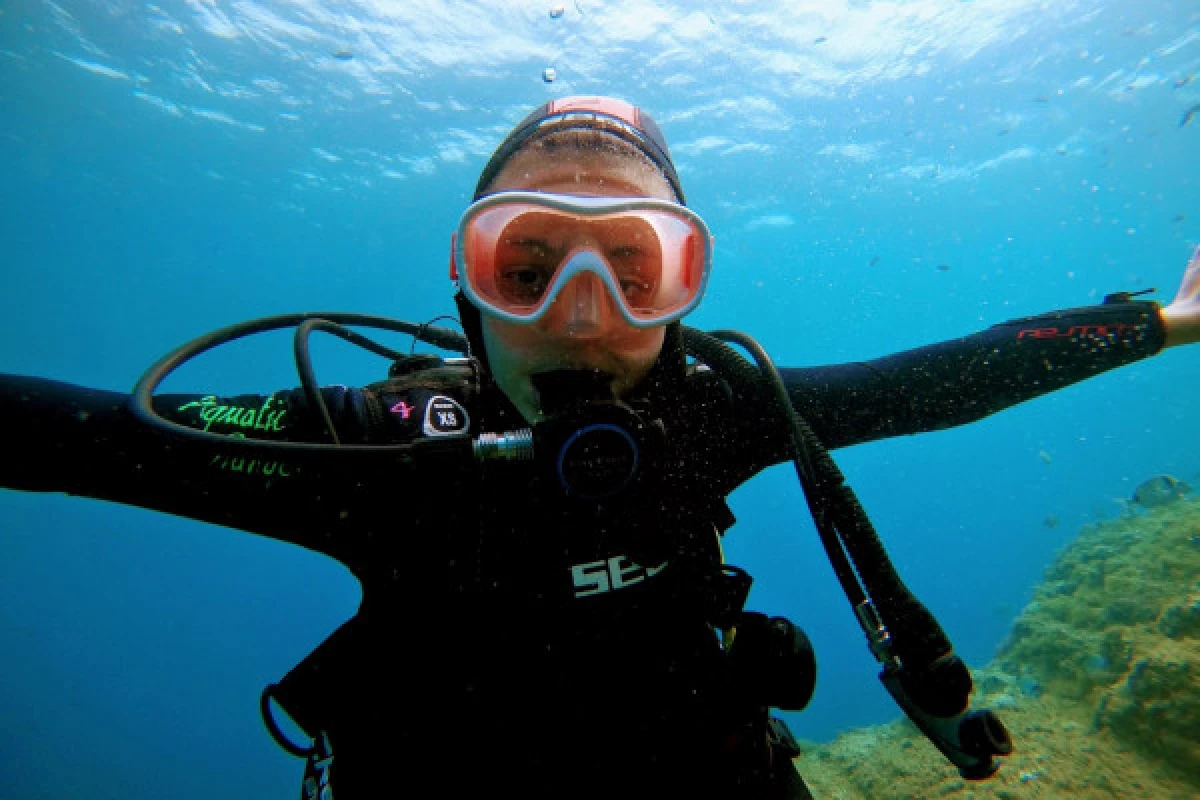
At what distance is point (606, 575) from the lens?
79.7 inches

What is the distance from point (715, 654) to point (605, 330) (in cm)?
127

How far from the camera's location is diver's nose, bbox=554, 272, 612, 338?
75.8 inches

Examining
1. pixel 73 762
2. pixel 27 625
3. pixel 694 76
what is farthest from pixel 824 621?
pixel 27 625

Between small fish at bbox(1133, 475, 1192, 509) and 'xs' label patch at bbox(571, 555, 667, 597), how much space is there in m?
14.2

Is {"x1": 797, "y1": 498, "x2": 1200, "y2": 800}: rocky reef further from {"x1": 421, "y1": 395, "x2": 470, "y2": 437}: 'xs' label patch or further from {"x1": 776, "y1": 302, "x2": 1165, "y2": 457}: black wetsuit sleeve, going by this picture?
{"x1": 421, "y1": 395, "x2": 470, "y2": 437}: 'xs' label patch

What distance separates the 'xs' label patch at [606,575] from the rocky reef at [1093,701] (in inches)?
254

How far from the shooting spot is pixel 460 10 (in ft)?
53.8

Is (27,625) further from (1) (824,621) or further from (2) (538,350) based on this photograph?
(2) (538,350)

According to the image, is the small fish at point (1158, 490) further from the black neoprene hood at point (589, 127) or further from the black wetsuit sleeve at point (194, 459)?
the black wetsuit sleeve at point (194, 459)

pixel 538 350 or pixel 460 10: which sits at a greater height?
pixel 460 10

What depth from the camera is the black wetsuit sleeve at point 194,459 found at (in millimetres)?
1765

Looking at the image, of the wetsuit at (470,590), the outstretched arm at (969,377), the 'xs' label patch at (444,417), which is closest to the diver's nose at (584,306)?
the wetsuit at (470,590)

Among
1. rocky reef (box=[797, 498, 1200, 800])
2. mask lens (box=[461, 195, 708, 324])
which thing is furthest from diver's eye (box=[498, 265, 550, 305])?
rocky reef (box=[797, 498, 1200, 800])

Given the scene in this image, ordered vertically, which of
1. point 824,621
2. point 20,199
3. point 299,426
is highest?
point 20,199
